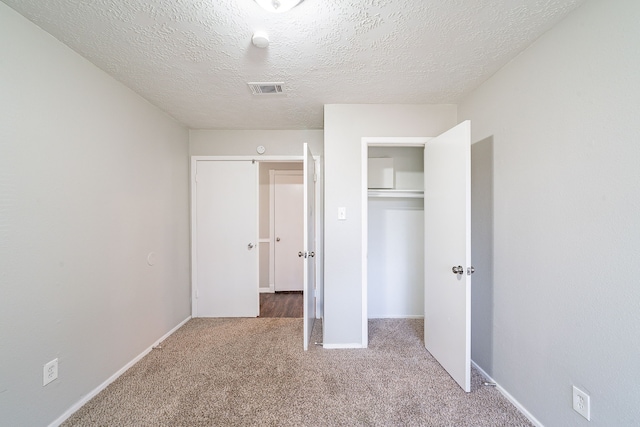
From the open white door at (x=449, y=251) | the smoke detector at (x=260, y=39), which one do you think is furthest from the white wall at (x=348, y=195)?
the smoke detector at (x=260, y=39)

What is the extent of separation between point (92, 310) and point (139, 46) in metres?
1.75

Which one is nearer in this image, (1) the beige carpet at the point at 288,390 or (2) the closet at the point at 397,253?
(1) the beige carpet at the point at 288,390

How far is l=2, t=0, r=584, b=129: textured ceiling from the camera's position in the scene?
1.22 meters

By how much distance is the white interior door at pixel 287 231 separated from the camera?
13.2ft

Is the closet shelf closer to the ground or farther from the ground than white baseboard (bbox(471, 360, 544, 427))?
farther from the ground

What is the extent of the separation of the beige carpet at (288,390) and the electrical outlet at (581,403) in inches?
15.2

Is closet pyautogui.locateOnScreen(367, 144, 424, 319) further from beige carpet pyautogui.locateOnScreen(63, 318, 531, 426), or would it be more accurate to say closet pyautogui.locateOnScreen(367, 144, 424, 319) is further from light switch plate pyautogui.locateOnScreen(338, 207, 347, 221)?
light switch plate pyautogui.locateOnScreen(338, 207, 347, 221)

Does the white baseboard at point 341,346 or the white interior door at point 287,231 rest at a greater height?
the white interior door at point 287,231

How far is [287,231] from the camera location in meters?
4.06

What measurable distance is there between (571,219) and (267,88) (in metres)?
2.13

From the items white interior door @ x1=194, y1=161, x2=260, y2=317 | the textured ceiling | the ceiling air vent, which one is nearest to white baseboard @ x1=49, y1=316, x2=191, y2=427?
white interior door @ x1=194, y1=161, x2=260, y2=317

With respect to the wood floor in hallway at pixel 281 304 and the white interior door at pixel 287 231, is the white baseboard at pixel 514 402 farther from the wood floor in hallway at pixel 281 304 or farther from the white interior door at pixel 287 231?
the white interior door at pixel 287 231

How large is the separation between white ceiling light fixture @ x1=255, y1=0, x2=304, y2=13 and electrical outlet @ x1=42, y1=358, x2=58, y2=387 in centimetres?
226

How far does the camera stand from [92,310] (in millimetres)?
1673
